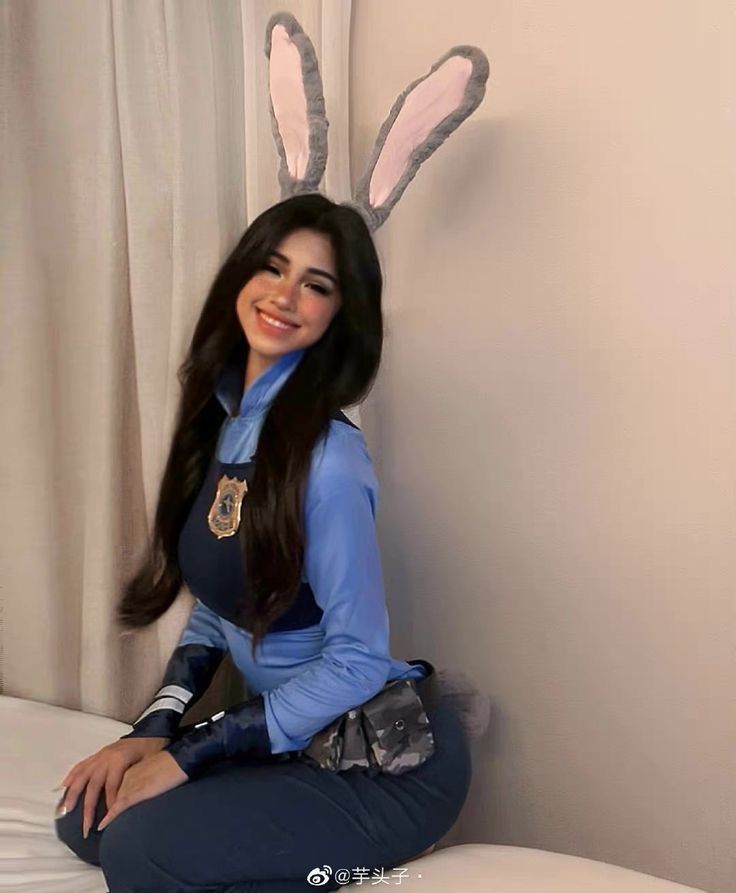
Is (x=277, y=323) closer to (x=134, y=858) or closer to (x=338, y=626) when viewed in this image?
(x=338, y=626)

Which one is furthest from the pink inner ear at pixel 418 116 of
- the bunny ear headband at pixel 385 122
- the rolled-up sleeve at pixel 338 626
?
the rolled-up sleeve at pixel 338 626

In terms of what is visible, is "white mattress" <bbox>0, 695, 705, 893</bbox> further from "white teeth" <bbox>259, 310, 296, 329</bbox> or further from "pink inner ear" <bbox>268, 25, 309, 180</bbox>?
"pink inner ear" <bbox>268, 25, 309, 180</bbox>

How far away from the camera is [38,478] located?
151 cm

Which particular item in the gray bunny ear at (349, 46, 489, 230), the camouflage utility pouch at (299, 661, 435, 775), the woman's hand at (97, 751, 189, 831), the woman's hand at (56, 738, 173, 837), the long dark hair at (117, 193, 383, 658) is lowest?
the woman's hand at (56, 738, 173, 837)

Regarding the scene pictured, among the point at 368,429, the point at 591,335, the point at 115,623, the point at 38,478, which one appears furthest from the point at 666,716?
the point at 38,478

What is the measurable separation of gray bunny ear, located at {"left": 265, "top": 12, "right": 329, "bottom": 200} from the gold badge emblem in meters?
0.38

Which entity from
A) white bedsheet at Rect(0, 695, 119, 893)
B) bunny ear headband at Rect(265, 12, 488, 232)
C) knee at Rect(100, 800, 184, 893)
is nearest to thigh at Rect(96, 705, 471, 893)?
knee at Rect(100, 800, 184, 893)

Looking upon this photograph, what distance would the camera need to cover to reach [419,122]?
1.17 m

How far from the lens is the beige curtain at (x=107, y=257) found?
138 centimetres

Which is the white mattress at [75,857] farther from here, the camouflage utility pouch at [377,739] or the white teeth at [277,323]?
the white teeth at [277,323]

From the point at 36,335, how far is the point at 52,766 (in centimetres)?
63

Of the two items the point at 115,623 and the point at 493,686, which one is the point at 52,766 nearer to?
the point at 115,623

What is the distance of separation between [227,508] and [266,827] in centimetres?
35

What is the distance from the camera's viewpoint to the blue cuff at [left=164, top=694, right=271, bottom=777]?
1.05m
